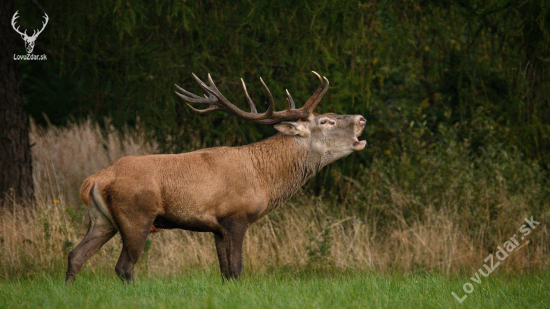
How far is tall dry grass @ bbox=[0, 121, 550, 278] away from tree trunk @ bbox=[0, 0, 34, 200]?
0.32 metres

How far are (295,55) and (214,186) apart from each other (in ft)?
10.9

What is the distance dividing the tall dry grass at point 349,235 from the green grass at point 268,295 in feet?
7.14

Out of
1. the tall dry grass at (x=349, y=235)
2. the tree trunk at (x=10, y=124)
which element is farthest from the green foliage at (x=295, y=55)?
the tall dry grass at (x=349, y=235)

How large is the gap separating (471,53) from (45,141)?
8.72 meters

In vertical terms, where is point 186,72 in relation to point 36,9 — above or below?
below

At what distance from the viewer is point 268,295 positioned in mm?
5949

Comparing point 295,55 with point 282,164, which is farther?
point 295,55

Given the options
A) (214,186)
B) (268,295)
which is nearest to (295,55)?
(214,186)

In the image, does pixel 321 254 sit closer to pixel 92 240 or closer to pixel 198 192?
pixel 198 192

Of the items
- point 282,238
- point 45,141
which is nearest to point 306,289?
point 282,238

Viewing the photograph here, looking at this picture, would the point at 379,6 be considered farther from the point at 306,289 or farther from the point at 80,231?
the point at 80,231

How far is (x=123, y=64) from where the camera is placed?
996 cm

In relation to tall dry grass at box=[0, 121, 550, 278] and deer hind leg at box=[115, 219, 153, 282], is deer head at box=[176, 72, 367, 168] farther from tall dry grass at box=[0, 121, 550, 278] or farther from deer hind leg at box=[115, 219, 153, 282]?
deer hind leg at box=[115, 219, 153, 282]

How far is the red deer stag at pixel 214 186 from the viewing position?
6750 mm
